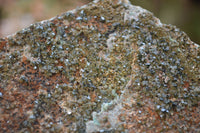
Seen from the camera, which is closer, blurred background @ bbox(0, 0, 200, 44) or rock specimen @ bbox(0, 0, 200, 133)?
rock specimen @ bbox(0, 0, 200, 133)

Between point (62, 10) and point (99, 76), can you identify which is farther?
point (62, 10)

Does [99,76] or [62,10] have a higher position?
[62,10]

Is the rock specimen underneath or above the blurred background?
underneath

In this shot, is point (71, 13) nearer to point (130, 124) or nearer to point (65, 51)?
point (65, 51)
